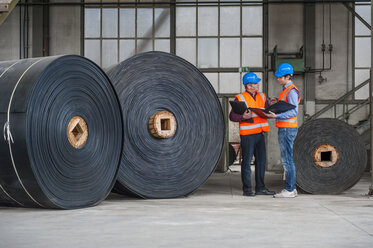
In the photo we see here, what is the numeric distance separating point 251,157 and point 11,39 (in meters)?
8.23

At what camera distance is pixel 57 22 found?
1321 cm

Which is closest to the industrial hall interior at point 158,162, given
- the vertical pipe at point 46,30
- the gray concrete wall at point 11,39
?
the vertical pipe at point 46,30

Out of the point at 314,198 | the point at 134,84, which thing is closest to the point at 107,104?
the point at 134,84

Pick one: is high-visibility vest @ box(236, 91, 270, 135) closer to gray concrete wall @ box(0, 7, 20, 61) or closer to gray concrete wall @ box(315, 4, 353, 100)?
gray concrete wall @ box(315, 4, 353, 100)

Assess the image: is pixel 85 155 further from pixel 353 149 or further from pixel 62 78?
pixel 353 149

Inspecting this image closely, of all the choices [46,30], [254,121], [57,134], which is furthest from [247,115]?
[46,30]

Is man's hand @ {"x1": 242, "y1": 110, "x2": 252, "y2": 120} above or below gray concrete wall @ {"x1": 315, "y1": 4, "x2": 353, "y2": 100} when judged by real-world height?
below

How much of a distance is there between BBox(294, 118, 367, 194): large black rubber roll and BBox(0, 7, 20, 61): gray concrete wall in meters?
8.28

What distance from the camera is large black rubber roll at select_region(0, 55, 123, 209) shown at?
16.4 ft

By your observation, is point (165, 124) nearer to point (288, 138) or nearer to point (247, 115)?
point (247, 115)

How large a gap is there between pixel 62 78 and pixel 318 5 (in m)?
8.96

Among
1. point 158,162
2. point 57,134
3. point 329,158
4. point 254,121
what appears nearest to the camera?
point 57,134

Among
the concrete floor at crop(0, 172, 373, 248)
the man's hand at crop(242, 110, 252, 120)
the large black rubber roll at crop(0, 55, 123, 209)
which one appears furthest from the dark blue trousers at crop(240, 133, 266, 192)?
the large black rubber roll at crop(0, 55, 123, 209)

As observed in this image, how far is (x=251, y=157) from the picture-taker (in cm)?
699
